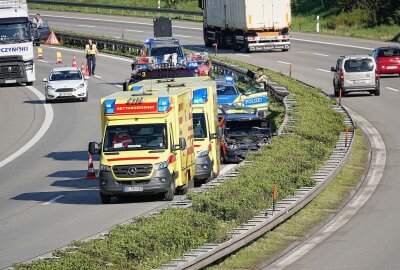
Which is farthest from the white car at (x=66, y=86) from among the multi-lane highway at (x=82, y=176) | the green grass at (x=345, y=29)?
the green grass at (x=345, y=29)

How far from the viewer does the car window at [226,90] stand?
3931 centimetres

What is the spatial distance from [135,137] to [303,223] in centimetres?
473

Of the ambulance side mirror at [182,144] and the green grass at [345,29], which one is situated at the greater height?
the ambulance side mirror at [182,144]

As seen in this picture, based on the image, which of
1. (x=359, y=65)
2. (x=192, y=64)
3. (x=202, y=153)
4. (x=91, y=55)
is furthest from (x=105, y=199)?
(x=91, y=55)

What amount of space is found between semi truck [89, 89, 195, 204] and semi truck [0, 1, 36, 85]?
29.5 m

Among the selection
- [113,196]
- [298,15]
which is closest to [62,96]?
[113,196]

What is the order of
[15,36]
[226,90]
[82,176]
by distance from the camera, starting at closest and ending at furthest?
1. [82,176]
2. [226,90]
3. [15,36]

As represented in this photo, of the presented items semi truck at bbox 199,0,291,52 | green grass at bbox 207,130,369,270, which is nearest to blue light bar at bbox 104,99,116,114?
green grass at bbox 207,130,369,270

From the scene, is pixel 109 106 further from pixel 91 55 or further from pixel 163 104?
pixel 91 55

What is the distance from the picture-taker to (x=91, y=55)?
58.6 metres

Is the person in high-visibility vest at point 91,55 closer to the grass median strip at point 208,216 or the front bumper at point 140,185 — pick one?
the grass median strip at point 208,216

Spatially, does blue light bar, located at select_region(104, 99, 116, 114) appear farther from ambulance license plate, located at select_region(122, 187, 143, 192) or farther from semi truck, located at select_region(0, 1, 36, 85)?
semi truck, located at select_region(0, 1, 36, 85)

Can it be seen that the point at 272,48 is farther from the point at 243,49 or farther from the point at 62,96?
the point at 62,96

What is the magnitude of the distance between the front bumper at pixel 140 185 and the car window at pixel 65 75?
85.1 feet
